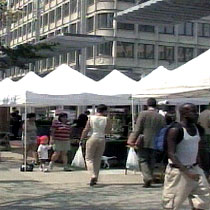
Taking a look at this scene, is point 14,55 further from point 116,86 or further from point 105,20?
point 105,20

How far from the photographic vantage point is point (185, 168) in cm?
623

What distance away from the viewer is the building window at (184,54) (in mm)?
73925

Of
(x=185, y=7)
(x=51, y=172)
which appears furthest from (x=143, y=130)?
(x=185, y=7)

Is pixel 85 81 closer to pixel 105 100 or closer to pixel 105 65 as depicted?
pixel 105 100

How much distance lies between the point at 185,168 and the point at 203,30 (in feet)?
232

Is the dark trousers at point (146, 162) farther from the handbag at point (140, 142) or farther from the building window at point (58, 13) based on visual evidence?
the building window at point (58, 13)

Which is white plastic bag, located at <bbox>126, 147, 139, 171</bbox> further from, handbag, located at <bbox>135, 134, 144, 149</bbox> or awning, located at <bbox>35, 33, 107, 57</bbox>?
awning, located at <bbox>35, 33, 107, 57</bbox>

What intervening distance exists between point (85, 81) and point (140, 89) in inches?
192

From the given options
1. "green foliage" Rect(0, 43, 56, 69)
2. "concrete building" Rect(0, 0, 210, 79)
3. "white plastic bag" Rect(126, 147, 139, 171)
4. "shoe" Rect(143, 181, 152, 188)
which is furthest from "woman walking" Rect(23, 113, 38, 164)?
"concrete building" Rect(0, 0, 210, 79)

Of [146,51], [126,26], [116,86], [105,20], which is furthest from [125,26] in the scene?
[116,86]

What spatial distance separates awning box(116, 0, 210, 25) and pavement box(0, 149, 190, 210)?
698 cm

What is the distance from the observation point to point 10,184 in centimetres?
1179

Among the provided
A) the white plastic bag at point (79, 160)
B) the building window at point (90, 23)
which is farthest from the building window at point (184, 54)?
the white plastic bag at point (79, 160)

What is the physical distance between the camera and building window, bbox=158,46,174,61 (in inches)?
2857
